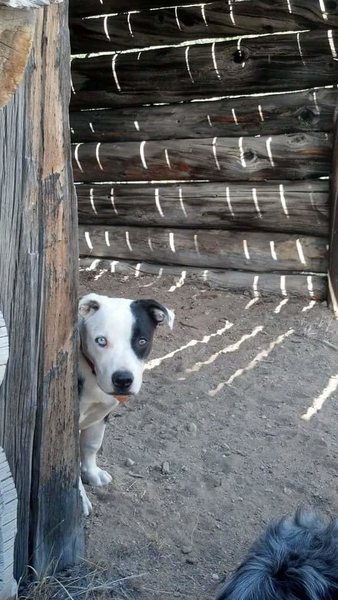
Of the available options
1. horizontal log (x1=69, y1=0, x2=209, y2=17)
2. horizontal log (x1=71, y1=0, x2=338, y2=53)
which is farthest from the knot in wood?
horizontal log (x1=69, y1=0, x2=209, y2=17)

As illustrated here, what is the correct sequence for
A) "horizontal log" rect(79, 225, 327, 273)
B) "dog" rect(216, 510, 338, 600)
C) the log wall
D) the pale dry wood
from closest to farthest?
"dog" rect(216, 510, 338, 600) < the pale dry wood < the log wall < "horizontal log" rect(79, 225, 327, 273)

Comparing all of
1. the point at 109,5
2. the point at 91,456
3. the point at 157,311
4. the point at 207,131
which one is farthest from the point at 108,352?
the point at 109,5

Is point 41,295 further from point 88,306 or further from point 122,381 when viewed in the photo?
point 88,306

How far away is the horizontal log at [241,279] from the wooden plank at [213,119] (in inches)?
48.2

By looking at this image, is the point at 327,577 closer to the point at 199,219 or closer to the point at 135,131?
the point at 199,219

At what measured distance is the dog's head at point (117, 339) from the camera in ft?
11.6

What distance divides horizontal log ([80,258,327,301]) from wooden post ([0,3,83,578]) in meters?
3.89

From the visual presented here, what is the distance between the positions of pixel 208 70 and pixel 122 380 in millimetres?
3834

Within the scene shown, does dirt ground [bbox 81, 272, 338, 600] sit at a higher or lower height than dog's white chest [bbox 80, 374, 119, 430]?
lower

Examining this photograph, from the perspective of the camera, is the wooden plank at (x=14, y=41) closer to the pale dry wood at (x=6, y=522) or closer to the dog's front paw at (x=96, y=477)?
the pale dry wood at (x=6, y=522)

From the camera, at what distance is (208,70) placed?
21.2 feet

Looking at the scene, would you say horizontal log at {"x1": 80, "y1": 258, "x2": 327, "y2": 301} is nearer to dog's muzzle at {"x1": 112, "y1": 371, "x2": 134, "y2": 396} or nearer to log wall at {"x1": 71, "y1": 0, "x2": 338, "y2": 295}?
log wall at {"x1": 71, "y1": 0, "x2": 338, "y2": 295}

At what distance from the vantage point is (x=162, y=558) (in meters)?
3.39

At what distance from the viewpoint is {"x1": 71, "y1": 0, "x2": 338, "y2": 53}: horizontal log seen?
607 cm
